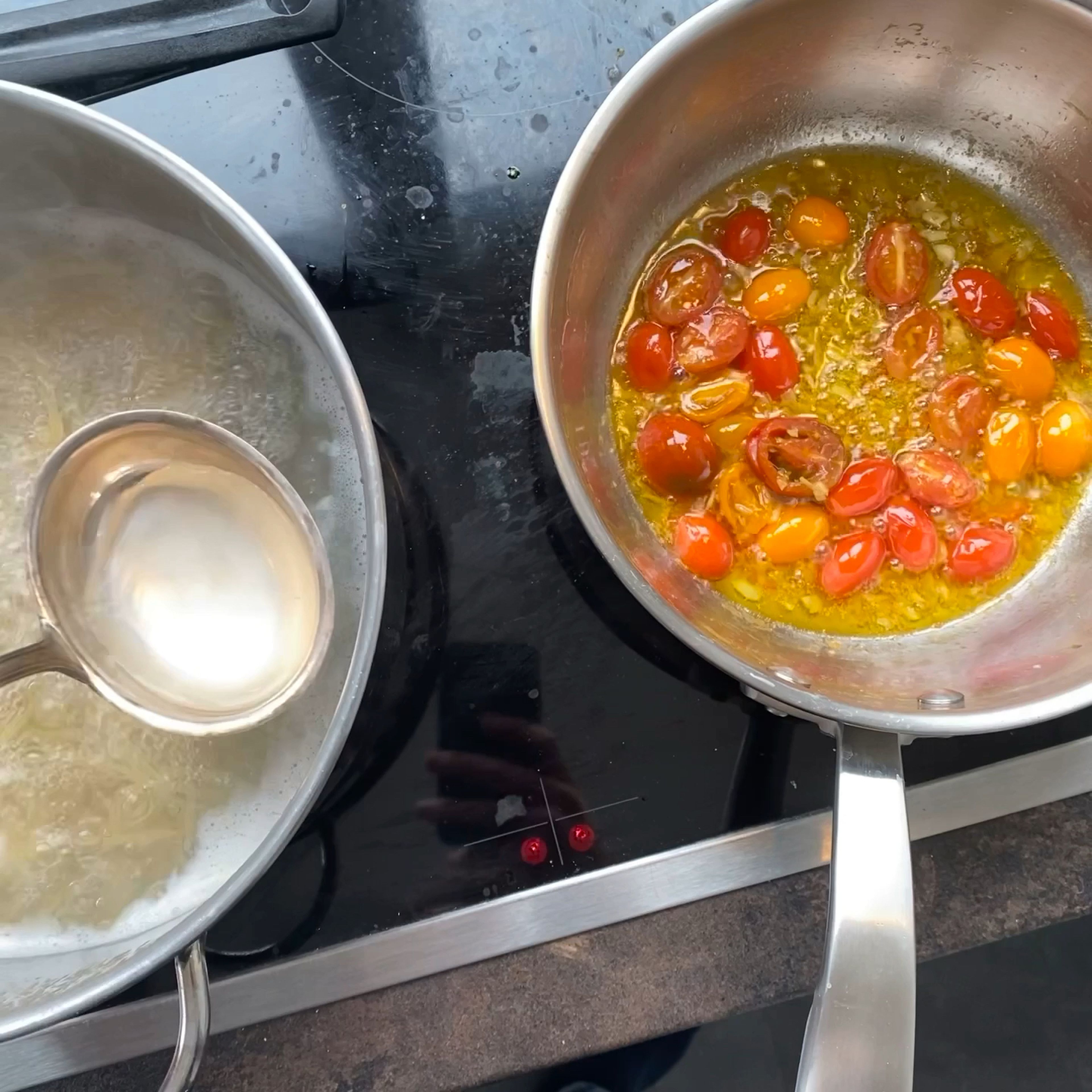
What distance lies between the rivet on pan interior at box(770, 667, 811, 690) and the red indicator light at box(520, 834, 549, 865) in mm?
246

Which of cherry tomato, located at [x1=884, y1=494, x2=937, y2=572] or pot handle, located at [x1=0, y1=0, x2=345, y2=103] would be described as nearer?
pot handle, located at [x1=0, y1=0, x2=345, y2=103]

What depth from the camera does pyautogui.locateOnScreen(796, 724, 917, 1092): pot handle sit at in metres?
0.52

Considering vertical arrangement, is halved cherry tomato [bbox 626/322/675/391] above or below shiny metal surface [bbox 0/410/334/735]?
above

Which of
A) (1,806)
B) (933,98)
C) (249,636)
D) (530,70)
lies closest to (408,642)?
(249,636)

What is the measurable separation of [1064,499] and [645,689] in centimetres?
41

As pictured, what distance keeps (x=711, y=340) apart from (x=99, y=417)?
54 centimetres

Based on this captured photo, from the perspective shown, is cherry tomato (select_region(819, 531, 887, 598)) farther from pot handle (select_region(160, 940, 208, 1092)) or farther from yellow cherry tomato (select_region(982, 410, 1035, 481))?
pot handle (select_region(160, 940, 208, 1092))

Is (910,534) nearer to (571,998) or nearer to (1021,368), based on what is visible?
(1021,368)

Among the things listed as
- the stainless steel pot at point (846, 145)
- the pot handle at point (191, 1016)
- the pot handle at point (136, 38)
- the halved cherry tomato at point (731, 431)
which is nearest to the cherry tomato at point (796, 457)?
the halved cherry tomato at point (731, 431)

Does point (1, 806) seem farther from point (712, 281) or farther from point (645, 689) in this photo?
point (712, 281)

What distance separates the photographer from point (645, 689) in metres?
0.69

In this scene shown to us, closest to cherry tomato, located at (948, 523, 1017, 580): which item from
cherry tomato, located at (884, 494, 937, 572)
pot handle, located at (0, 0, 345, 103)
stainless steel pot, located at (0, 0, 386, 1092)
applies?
cherry tomato, located at (884, 494, 937, 572)

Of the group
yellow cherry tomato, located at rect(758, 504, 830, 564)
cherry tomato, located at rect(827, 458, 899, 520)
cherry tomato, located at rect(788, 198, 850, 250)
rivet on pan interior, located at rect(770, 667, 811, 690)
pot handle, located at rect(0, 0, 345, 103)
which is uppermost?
pot handle, located at rect(0, 0, 345, 103)

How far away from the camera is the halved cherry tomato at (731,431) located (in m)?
0.70
